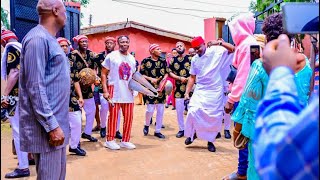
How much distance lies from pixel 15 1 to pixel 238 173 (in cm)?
454

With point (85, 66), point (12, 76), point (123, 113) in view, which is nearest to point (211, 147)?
point (123, 113)

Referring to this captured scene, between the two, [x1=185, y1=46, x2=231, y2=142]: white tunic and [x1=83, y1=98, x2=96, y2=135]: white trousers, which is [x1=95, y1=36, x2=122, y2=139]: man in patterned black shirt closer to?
[x1=83, y1=98, x2=96, y2=135]: white trousers

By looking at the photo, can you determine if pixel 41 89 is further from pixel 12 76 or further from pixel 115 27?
pixel 115 27

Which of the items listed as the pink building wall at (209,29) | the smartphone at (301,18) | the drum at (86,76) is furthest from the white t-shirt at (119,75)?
the pink building wall at (209,29)

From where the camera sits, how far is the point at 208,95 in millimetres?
6215

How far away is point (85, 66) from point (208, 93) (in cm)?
203

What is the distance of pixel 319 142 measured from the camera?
2.64ft

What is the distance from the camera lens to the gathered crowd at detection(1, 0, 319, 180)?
37.3 inches

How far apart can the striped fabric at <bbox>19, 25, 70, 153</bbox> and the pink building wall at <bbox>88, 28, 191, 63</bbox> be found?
15981 mm

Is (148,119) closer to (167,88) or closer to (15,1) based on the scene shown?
(167,88)

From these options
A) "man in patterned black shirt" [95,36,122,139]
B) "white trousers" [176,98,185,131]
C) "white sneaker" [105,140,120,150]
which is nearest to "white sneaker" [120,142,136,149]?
"white sneaker" [105,140,120,150]

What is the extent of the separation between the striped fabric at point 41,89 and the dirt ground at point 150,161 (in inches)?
69.6

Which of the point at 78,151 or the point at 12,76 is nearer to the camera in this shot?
the point at 12,76

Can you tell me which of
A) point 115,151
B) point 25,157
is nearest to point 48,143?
point 25,157
